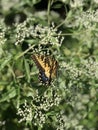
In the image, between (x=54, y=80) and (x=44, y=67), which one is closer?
(x=44, y=67)

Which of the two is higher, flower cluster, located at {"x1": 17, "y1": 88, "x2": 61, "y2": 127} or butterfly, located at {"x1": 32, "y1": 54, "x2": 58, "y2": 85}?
butterfly, located at {"x1": 32, "y1": 54, "x2": 58, "y2": 85}

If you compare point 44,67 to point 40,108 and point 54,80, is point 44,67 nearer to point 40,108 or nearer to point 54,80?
point 54,80

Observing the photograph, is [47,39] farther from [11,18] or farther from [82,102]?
[11,18]

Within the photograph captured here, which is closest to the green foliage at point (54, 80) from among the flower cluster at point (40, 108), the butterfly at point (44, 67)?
the flower cluster at point (40, 108)

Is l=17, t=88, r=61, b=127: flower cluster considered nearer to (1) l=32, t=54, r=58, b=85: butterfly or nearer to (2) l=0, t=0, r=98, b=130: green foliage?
(2) l=0, t=0, r=98, b=130: green foliage

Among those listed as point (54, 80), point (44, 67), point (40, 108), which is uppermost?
point (44, 67)

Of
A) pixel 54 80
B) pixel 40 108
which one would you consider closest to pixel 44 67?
pixel 54 80

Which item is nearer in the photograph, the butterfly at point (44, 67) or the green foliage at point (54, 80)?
the butterfly at point (44, 67)

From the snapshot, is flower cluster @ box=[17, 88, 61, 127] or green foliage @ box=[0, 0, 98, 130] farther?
green foliage @ box=[0, 0, 98, 130]

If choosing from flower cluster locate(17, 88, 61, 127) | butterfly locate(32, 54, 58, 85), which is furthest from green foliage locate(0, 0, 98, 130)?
butterfly locate(32, 54, 58, 85)

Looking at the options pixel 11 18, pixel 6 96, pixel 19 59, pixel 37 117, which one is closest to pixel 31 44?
pixel 19 59

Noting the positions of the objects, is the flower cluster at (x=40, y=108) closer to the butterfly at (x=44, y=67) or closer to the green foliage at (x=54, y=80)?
the green foliage at (x=54, y=80)
